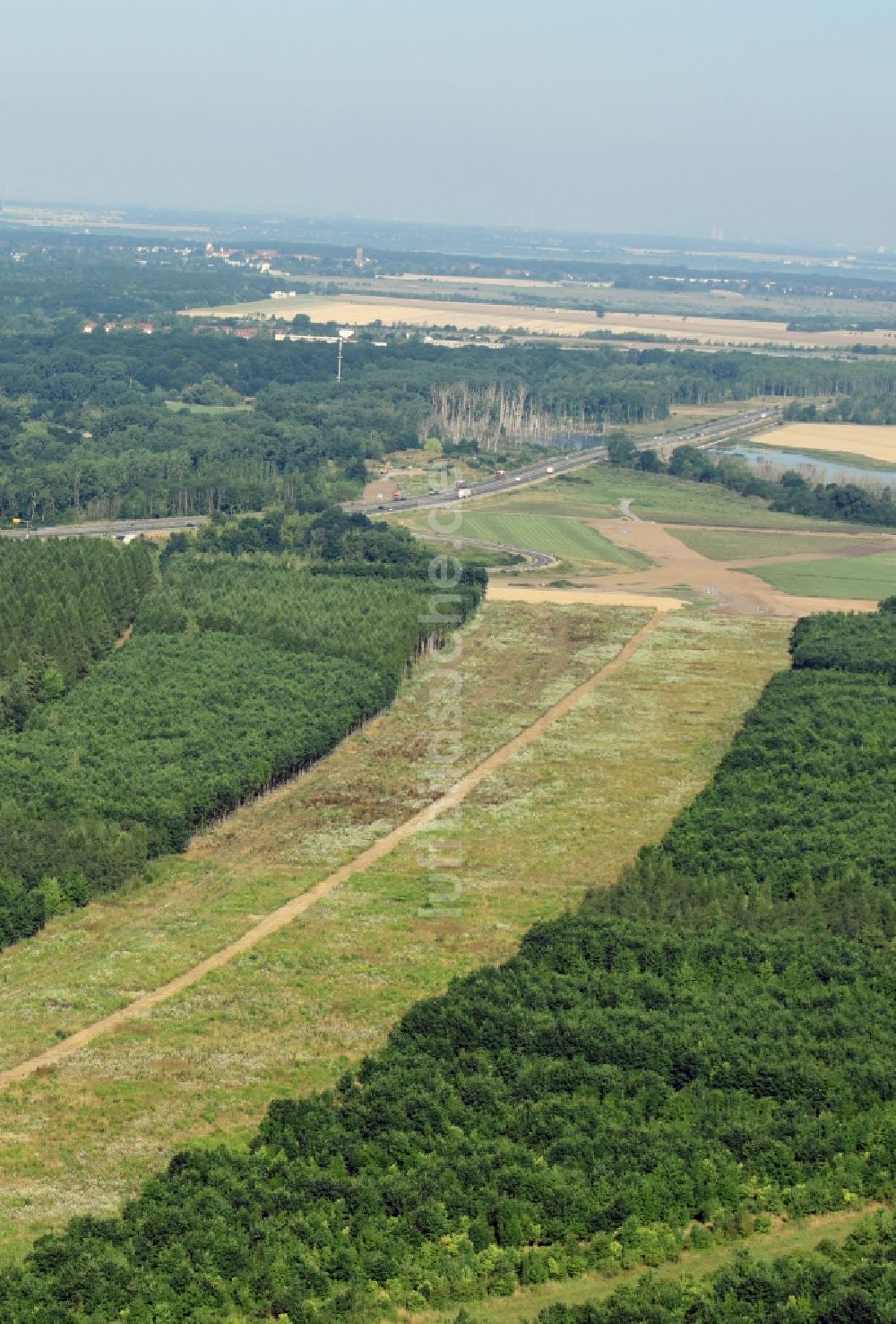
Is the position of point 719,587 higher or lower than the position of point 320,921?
higher

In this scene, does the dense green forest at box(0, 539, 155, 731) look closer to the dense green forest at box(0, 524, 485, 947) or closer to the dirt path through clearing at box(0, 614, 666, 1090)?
the dense green forest at box(0, 524, 485, 947)

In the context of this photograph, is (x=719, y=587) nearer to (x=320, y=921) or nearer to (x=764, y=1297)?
(x=320, y=921)

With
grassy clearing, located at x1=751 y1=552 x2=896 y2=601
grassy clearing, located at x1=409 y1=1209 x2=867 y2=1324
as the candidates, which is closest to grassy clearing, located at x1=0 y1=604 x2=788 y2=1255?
grassy clearing, located at x1=409 y1=1209 x2=867 y2=1324

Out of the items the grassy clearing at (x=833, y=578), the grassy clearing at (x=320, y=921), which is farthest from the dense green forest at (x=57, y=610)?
the grassy clearing at (x=833, y=578)

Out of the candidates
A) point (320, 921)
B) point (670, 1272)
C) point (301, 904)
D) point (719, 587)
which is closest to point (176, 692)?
point (301, 904)

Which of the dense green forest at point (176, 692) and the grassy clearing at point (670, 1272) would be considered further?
the dense green forest at point (176, 692)

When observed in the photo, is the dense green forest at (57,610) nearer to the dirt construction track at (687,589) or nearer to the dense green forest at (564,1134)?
the dirt construction track at (687,589)
